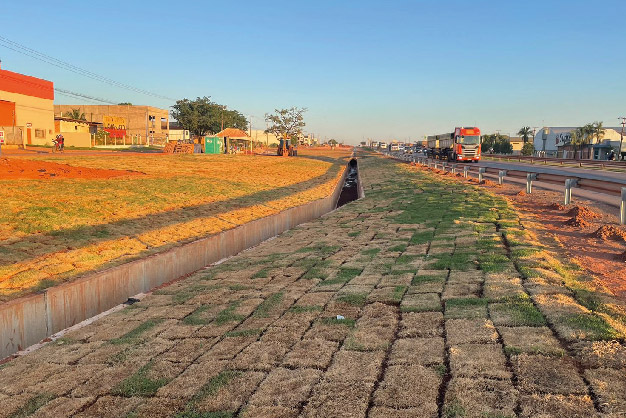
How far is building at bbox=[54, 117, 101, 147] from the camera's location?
180 ft

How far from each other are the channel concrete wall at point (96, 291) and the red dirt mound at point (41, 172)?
9.54 metres

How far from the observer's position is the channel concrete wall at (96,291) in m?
6.11

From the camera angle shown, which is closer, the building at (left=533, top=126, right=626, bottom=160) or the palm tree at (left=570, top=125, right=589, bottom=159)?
the building at (left=533, top=126, right=626, bottom=160)

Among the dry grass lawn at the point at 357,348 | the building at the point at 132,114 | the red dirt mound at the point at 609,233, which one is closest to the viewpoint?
the dry grass lawn at the point at 357,348

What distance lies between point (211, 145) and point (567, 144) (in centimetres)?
8478

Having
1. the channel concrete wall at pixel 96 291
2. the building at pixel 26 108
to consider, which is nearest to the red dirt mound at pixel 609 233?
the channel concrete wall at pixel 96 291

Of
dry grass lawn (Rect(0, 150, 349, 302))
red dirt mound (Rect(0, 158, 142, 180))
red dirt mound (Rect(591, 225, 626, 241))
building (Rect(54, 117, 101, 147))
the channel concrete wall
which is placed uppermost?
building (Rect(54, 117, 101, 147))

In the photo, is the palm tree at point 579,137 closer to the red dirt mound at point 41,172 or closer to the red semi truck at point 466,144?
the red semi truck at point 466,144

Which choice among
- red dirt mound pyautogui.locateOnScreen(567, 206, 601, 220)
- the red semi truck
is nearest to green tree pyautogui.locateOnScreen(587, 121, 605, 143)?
the red semi truck

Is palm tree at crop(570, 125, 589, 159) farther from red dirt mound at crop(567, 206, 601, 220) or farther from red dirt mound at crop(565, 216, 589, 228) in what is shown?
red dirt mound at crop(565, 216, 589, 228)

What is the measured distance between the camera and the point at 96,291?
7.37m

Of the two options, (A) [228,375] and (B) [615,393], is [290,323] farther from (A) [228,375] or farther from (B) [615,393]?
(B) [615,393]

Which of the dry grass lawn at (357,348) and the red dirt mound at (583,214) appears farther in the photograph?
the red dirt mound at (583,214)

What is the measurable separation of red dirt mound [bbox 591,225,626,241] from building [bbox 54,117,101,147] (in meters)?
58.5
